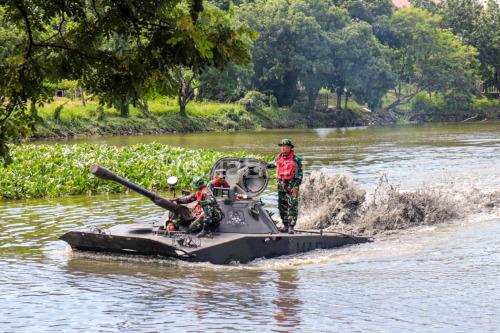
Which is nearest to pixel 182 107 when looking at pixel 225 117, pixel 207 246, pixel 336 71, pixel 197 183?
pixel 225 117

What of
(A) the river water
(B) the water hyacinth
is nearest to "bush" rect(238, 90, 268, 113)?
(B) the water hyacinth

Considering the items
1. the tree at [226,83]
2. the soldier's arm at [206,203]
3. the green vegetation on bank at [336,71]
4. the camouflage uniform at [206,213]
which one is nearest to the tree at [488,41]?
the green vegetation on bank at [336,71]

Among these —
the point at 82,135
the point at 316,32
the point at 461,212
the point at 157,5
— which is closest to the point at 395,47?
the point at 316,32

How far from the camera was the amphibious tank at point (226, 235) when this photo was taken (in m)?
16.8

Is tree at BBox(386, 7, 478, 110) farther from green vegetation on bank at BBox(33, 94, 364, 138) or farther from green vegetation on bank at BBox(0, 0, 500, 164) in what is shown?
green vegetation on bank at BBox(33, 94, 364, 138)

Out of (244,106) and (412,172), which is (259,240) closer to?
(412,172)

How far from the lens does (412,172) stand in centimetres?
3575

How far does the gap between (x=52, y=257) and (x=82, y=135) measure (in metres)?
43.3

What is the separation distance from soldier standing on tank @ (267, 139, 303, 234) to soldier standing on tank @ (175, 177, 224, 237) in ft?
7.93

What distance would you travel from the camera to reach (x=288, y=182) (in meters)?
19.6

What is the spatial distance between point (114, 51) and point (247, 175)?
304 inches

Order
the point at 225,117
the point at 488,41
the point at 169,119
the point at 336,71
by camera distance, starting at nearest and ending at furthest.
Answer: the point at 169,119, the point at 225,117, the point at 336,71, the point at 488,41

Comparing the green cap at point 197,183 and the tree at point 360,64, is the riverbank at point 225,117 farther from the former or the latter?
the green cap at point 197,183

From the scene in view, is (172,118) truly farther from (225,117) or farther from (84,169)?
(84,169)
